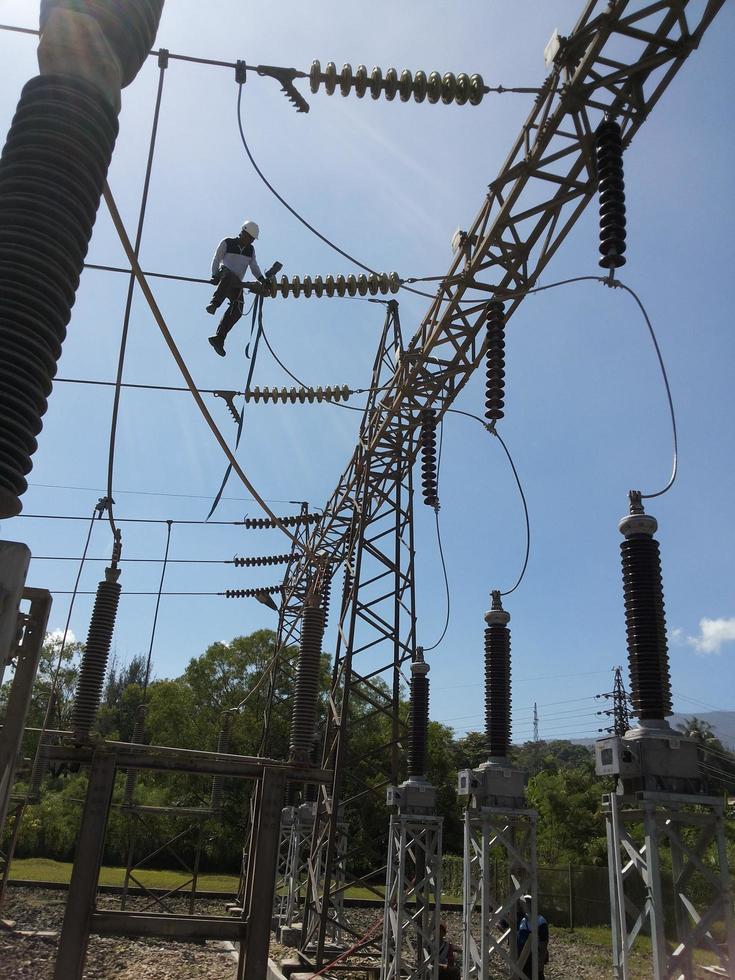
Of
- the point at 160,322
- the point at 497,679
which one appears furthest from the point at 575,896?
the point at 160,322

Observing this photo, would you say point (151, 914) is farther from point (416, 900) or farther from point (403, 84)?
point (403, 84)

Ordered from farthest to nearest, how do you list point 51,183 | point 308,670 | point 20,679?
1. point 308,670
2. point 51,183
3. point 20,679

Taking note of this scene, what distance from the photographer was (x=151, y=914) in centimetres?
794

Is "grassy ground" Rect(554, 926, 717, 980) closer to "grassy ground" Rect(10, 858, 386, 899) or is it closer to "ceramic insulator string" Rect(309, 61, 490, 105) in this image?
"grassy ground" Rect(10, 858, 386, 899)

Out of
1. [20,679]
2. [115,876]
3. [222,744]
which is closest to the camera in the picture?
[20,679]

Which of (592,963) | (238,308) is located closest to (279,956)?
(592,963)

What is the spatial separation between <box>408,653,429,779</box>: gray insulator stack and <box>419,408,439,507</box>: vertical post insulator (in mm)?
3188

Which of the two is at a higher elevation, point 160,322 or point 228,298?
point 228,298

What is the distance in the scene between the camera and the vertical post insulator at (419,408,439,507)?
35.0 ft

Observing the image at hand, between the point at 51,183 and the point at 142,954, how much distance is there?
51.3 feet

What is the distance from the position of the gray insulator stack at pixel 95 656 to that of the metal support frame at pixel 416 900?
15.5 feet

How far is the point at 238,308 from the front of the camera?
23.0 ft

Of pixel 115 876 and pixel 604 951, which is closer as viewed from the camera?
pixel 604 951

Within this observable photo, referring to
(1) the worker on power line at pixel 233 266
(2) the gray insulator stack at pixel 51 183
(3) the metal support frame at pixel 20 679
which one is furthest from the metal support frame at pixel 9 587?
(1) the worker on power line at pixel 233 266
